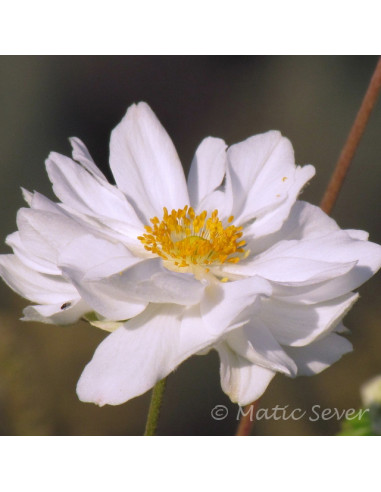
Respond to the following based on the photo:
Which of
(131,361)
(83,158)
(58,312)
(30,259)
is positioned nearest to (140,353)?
(131,361)

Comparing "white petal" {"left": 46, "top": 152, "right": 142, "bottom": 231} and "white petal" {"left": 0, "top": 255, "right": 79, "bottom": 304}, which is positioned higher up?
"white petal" {"left": 46, "top": 152, "right": 142, "bottom": 231}

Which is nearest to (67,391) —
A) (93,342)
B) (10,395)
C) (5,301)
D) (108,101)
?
(93,342)

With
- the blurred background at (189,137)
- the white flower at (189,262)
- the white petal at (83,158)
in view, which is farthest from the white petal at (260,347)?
the blurred background at (189,137)

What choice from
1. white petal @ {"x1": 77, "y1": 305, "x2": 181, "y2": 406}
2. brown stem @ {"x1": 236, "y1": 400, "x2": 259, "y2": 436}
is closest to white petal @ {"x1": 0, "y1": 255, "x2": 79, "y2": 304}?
white petal @ {"x1": 77, "y1": 305, "x2": 181, "y2": 406}

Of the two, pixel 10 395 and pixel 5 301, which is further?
pixel 5 301

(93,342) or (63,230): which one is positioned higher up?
(63,230)

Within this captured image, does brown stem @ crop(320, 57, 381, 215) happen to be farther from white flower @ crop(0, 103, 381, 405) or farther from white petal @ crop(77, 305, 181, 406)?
white petal @ crop(77, 305, 181, 406)

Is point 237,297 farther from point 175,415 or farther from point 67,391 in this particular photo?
point 67,391

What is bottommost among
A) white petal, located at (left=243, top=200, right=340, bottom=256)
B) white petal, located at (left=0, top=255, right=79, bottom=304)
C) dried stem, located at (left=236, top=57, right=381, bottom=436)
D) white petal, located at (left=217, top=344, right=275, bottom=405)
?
white petal, located at (left=217, top=344, right=275, bottom=405)
